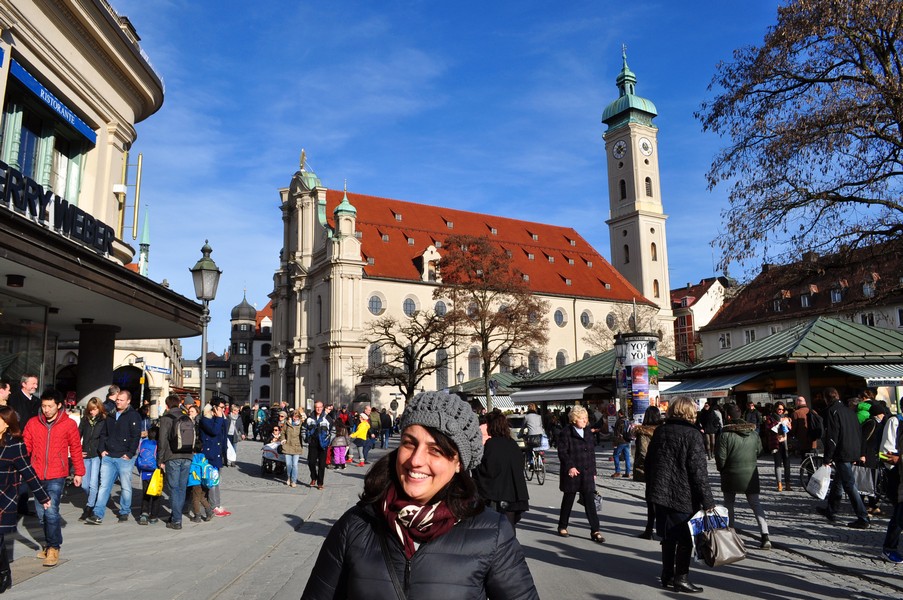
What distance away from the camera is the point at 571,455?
9.88 metres

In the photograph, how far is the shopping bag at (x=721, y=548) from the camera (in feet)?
20.6

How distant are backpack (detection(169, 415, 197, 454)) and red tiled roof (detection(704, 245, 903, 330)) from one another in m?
11.1

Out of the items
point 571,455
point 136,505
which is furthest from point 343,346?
point 571,455

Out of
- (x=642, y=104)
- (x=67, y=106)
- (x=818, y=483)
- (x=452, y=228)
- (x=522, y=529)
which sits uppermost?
(x=642, y=104)

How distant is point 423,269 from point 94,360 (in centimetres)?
4883

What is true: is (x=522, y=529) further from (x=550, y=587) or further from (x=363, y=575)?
(x=363, y=575)

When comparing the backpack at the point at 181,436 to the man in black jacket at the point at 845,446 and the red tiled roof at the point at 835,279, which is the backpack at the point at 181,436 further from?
the red tiled roof at the point at 835,279

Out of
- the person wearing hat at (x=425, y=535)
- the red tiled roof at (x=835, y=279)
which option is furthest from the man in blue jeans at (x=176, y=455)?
the red tiled roof at (x=835, y=279)

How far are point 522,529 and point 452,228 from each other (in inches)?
2545

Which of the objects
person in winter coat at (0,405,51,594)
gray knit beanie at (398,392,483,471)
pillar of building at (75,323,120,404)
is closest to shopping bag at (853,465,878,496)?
gray knit beanie at (398,392,483,471)

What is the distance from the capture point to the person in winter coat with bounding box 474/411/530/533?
8.32 m

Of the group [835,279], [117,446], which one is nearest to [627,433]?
[835,279]

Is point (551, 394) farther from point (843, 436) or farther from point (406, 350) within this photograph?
point (843, 436)

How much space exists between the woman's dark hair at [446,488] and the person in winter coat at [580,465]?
7.09 metres
